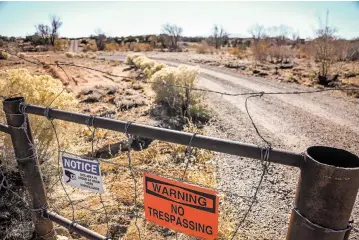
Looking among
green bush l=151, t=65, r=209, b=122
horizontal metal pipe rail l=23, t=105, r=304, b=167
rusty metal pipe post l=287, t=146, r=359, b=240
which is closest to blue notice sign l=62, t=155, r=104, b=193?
horizontal metal pipe rail l=23, t=105, r=304, b=167

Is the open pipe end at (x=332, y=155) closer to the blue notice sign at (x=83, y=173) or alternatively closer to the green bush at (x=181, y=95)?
the blue notice sign at (x=83, y=173)

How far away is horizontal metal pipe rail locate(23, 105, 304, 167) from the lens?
1.27 meters

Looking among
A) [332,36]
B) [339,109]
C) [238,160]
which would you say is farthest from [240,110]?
[332,36]

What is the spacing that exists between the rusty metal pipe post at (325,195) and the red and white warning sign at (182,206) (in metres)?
0.48

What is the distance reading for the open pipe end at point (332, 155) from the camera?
3.92 ft

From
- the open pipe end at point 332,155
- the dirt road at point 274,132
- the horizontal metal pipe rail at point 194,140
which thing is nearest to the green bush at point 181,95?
the dirt road at point 274,132

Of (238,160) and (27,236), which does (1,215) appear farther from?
(238,160)

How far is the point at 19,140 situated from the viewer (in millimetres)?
2217

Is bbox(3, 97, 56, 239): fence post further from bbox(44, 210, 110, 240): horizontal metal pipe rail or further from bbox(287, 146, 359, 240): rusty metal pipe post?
bbox(287, 146, 359, 240): rusty metal pipe post

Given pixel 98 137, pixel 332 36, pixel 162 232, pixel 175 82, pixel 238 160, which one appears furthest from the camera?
pixel 332 36

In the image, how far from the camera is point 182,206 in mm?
1699

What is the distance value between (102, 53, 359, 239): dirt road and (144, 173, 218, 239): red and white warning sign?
2504 mm

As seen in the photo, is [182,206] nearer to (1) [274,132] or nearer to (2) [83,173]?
(2) [83,173]

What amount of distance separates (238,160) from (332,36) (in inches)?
679
